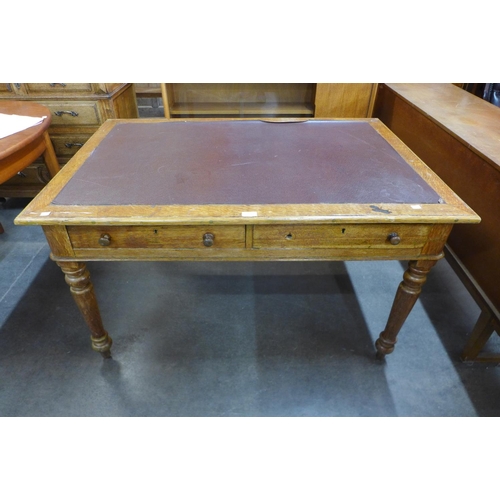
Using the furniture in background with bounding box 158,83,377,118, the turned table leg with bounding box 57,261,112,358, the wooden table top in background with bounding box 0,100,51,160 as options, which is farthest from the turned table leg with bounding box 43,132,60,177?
the turned table leg with bounding box 57,261,112,358

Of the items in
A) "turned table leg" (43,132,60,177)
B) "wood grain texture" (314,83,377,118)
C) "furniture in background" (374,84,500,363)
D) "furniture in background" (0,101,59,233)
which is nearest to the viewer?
"furniture in background" (374,84,500,363)

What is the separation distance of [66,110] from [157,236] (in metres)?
1.52

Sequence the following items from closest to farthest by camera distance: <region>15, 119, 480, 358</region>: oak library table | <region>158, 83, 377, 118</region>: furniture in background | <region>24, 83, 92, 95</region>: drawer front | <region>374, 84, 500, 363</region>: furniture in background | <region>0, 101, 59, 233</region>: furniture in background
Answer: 1. <region>15, 119, 480, 358</region>: oak library table
2. <region>374, 84, 500, 363</region>: furniture in background
3. <region>0, 101, 59, 233</region>: furniture in background
4. <region>24, 83, 92, 95</region>: drawer front
5. <region>158, 83, 377, 118</region>: furniture in background

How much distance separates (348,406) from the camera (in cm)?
140

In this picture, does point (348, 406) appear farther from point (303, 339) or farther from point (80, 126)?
point (80, 126)

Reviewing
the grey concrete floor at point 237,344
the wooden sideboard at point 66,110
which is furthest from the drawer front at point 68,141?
the grey concrete floor at point 237,344

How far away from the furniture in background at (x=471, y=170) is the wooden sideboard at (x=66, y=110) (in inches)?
68.0

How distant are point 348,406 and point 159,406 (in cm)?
73

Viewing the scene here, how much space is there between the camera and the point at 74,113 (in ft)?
7.02

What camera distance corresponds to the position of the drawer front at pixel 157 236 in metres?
1.09

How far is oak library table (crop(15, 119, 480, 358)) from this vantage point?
105 cm

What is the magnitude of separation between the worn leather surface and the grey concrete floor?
2.54 ft

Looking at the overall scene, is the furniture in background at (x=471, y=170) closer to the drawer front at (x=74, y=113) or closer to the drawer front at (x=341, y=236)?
the drawer front at (x=341, y=236)

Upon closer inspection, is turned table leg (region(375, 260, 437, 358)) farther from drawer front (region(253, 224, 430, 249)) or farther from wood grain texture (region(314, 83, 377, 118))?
wood grain texture (region(314, 83, 377, 118))
